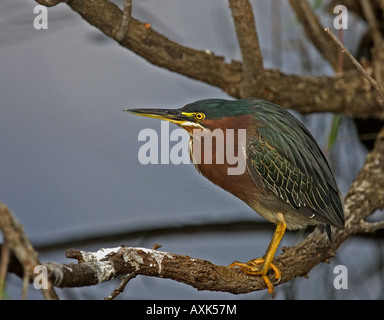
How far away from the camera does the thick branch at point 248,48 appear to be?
2.44 meters

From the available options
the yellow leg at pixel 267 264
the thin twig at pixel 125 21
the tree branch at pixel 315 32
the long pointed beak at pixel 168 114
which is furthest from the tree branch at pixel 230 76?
the yellow leg at pixel 267 264

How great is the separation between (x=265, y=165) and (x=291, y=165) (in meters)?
0.11

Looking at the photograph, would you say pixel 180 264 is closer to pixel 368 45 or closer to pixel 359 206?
pixel 359 206

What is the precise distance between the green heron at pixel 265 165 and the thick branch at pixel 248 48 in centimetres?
46

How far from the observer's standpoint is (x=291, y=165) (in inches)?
80.7

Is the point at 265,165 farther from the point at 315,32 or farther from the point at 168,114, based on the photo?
the point at 315,32

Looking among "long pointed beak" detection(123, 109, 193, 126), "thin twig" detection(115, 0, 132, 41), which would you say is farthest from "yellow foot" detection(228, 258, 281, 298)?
"thin twig" detection(115, 0, 132, 41)

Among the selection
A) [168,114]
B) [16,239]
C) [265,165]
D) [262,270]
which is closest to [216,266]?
[262,270]

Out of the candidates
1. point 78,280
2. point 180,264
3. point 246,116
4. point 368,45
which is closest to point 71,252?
point 78,280

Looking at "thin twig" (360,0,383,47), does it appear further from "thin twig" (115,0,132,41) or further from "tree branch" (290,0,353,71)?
"thin twig" (115,0,132,41)

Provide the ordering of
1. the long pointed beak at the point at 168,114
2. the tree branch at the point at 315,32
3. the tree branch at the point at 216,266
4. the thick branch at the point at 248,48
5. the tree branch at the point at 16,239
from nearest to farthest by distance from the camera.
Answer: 1. the tree branch at the point at 16,239
2. the tree branch at the point at 216,266
3. the long pointed beak at the point at 168,114
4. the thick branch at the point at 248,48
5. the tree branch at the point at 315,32

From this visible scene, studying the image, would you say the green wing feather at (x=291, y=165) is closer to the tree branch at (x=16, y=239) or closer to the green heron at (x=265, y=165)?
the green heron at (x=265, y=165)

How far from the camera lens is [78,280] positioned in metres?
1.36
